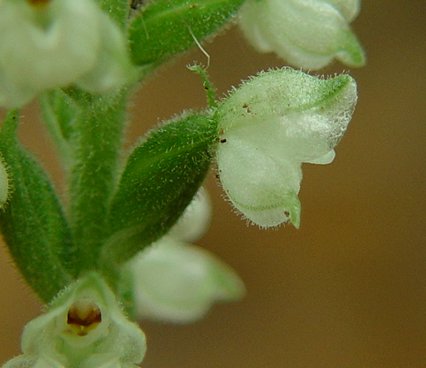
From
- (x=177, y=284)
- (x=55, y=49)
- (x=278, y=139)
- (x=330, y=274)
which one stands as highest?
(x=55, y=49)

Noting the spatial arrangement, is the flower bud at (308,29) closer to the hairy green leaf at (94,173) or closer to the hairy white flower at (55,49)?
the hairy green leaf at (94,173)

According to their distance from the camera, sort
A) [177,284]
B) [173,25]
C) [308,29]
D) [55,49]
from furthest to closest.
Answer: [177,284], [308,29], [173,25], [55,49]

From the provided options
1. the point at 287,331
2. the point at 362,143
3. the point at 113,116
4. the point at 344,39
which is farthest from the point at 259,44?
the point at 362,143

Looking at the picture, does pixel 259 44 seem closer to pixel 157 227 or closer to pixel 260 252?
pixel 157 227

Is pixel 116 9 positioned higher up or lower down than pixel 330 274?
higher up

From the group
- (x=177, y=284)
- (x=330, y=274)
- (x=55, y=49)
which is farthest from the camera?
(x=330, y=274)

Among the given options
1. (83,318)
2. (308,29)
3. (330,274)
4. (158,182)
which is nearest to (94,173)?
(158,182)

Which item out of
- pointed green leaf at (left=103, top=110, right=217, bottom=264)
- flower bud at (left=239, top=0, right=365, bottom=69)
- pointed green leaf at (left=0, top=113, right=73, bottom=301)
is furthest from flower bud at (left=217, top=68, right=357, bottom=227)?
pointed green leaf at (left=0, top=113, right=73, bottom=301)

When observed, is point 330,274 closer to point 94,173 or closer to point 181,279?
point 181,279
